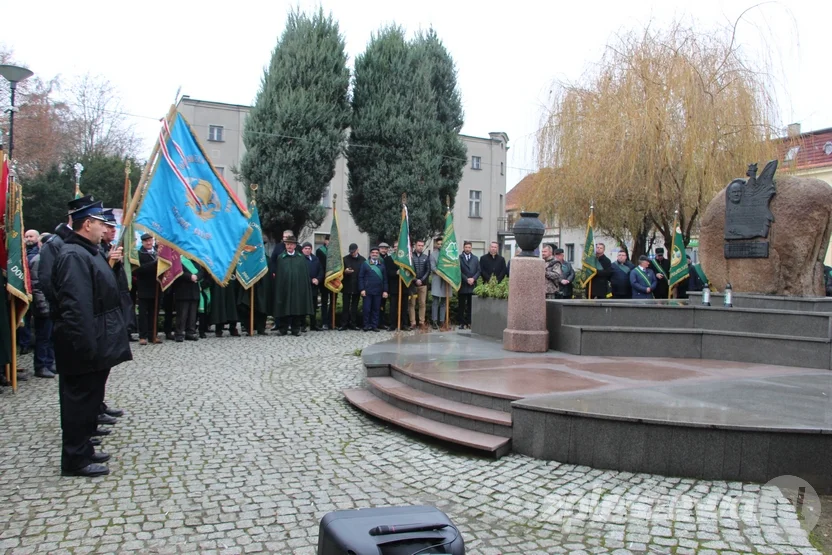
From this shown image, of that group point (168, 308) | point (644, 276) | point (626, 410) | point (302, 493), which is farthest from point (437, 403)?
point (644, 276)

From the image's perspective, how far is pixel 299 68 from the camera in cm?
2008

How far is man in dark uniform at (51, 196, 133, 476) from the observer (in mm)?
4758

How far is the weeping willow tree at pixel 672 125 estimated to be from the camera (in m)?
16.7

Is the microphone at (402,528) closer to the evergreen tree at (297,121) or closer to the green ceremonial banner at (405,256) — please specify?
the green ceremonial banner at (405,256)

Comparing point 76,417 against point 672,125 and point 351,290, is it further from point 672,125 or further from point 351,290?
point 672,125

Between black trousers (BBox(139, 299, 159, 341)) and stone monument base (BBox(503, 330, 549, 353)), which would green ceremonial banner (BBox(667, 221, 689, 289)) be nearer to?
stone monument base (BBox(503, 330, 549, 353))

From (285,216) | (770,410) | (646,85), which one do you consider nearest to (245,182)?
(285,216)

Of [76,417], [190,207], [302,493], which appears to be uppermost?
[190,207]

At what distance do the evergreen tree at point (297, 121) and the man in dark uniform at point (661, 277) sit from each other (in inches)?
414

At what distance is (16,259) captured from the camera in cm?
764

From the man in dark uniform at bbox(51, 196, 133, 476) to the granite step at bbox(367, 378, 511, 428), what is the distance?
110 inches

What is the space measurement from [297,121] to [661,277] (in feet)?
38.3

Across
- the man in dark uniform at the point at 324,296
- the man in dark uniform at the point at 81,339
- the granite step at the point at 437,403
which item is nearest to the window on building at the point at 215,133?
the man in dark uniform at the point at 324,296

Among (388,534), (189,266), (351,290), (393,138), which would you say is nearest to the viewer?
(388,534)
